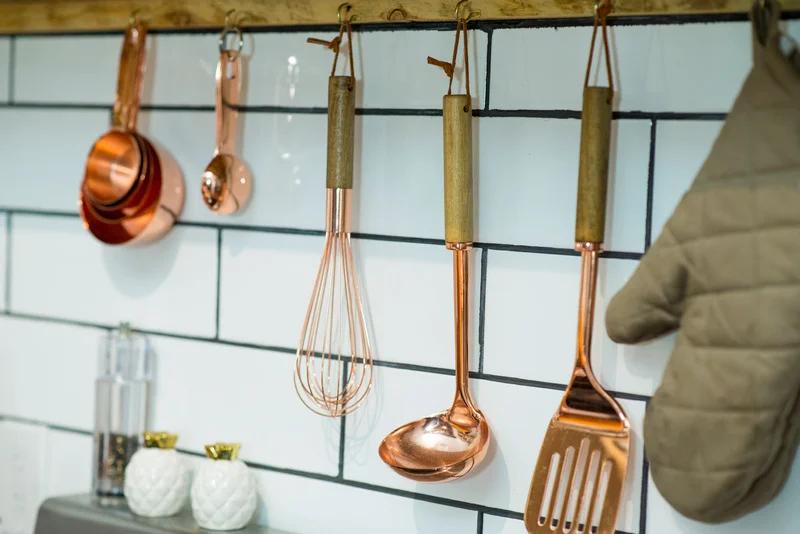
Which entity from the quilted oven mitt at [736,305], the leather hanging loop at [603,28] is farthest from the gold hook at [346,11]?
the quilted oven mitt at [736,305]

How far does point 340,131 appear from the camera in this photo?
827 millimetres

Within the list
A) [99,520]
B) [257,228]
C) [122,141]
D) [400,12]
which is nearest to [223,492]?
[99,520]

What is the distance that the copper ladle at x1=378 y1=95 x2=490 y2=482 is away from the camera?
777 mm

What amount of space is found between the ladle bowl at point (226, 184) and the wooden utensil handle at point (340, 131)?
0.45 ft

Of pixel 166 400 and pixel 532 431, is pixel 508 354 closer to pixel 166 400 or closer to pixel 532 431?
pixel 532 431

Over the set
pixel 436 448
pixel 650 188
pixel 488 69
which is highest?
pixel 488 69

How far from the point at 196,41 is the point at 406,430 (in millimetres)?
455

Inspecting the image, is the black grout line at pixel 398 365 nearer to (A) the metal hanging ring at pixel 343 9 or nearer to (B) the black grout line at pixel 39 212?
(B) the black grout line at pixel 39 212

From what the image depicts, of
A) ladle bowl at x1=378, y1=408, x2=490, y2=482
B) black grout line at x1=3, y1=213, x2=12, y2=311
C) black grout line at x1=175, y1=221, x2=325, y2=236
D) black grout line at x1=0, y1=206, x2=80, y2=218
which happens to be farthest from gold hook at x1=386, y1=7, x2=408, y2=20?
black grout line at x1=3, y1=213, x2=12, y2=311

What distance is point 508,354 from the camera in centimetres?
81

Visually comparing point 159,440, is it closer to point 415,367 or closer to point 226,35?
point 415,367

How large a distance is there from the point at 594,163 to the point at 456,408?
0.79ft

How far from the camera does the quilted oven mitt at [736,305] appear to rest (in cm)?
64

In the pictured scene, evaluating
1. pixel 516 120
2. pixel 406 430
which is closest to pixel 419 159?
pixel 516 120
